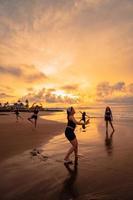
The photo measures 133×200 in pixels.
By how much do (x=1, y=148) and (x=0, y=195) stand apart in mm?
5850

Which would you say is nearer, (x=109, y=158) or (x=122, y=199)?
(x=122, y=199)

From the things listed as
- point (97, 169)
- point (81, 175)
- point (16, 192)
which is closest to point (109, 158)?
point (97, 169)

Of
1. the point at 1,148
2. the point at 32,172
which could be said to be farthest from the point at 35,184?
the point at 1,148

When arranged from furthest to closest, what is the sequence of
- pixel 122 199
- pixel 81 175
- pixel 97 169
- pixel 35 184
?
1. pixel 97 169
2. pixel 81 175
3. pixel 35 184
4. pixel 122 199

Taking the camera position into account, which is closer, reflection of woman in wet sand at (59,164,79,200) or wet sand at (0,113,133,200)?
reflection of woman in wet sand at (59,164,79,200)

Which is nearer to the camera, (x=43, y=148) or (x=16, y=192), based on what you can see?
(x=16, y=192)

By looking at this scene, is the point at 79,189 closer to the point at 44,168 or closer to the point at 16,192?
the point at 16,192

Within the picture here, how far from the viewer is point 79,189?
6121mm

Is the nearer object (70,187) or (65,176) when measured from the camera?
(70,187)

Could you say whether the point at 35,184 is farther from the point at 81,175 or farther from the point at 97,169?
Answer: the point at 97,169

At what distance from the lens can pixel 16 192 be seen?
5.95 metres

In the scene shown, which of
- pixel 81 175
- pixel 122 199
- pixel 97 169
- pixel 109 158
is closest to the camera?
pixel 122 199

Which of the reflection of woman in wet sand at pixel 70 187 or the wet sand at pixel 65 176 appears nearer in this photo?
the reflection of woman in wet sand at pixel 70 187

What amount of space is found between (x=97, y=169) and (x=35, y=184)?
2.35 m
